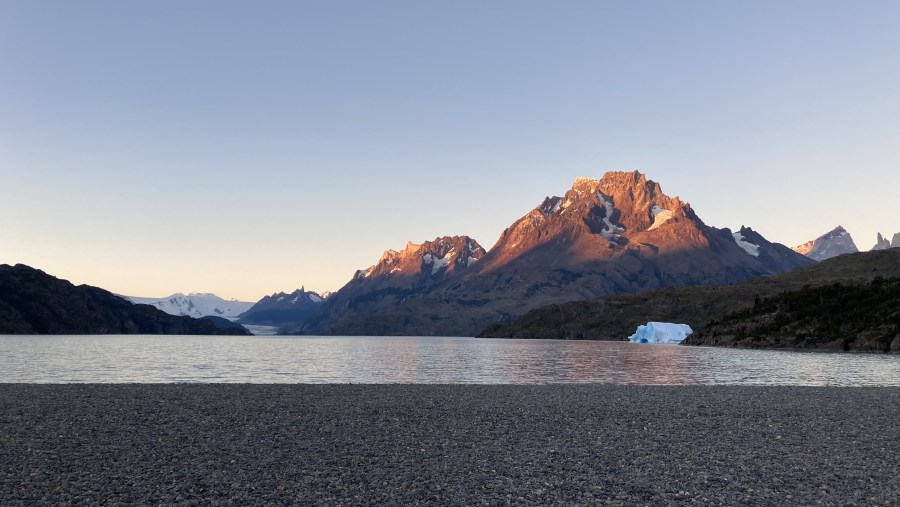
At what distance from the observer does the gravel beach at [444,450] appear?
53.0 ft

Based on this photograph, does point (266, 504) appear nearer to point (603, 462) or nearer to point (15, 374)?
point (603, 462)

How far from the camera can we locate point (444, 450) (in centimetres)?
2194

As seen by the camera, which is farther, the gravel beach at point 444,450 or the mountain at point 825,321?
the mountain at point 825,321

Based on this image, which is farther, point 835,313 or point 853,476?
point 835,313

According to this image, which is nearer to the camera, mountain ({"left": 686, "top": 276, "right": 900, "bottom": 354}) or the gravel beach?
the gravel beach

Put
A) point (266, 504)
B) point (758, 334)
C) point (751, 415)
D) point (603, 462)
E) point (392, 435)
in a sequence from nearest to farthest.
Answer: point (266, 504)
point (603, 462)
point (392, 435)
point (751, 415)
point (758, 334)

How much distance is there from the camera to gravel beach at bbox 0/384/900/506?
53.0 feet

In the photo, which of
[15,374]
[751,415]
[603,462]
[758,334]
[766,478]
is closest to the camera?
[766,478]

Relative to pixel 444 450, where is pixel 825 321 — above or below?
above

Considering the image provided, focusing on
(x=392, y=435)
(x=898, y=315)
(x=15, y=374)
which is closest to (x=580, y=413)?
(x=392, y=435)

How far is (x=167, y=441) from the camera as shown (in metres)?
23.2

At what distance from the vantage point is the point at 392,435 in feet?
82.1

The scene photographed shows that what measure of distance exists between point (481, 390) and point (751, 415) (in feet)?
60.7

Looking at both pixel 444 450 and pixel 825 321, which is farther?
pixel 825 321
